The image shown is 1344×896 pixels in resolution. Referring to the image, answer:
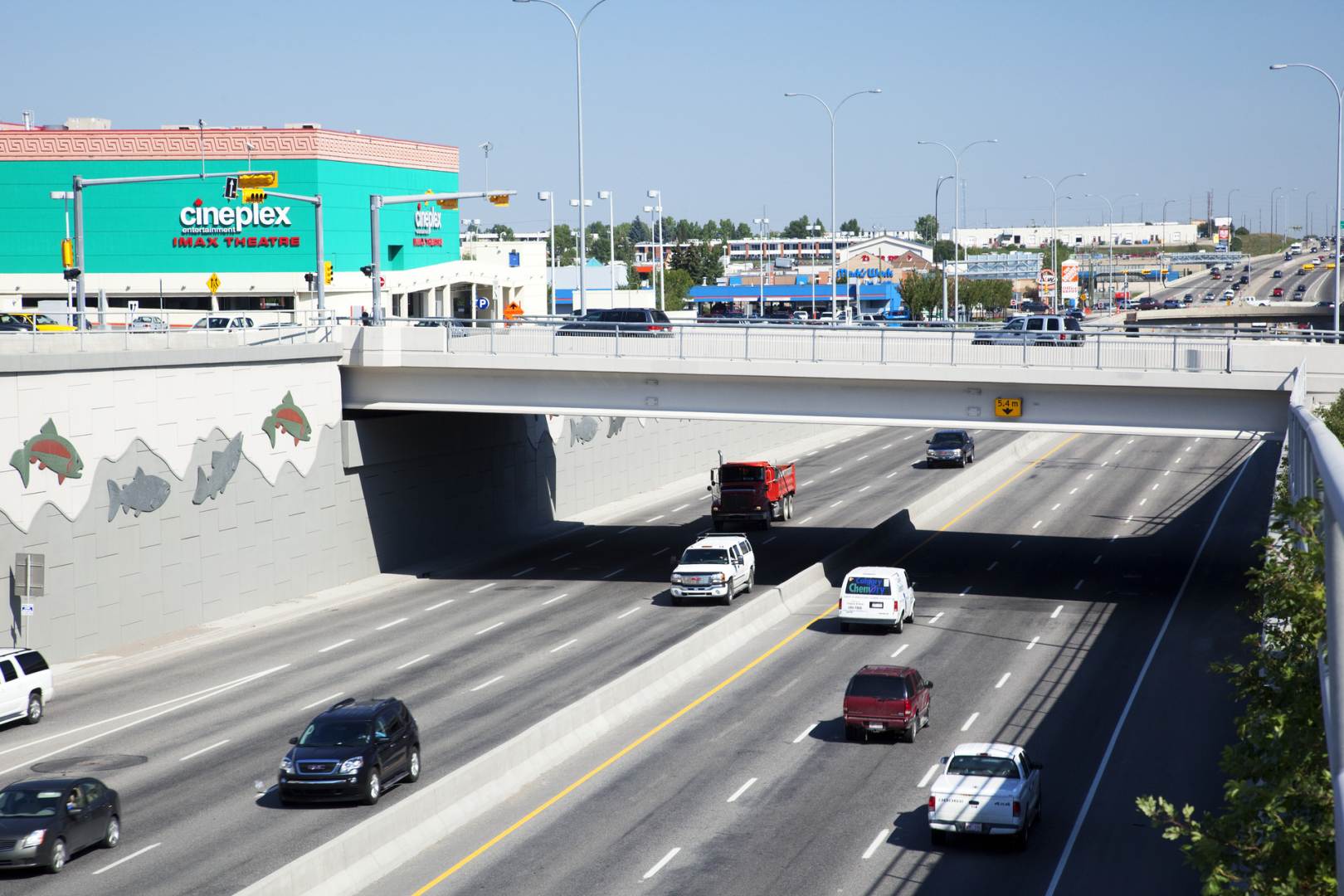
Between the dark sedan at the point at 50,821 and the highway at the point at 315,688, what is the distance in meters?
0.33

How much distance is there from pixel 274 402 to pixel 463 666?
12.0 metres

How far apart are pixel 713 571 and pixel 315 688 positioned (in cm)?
1311

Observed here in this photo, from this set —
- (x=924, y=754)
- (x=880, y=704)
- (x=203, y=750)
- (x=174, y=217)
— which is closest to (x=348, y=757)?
(x=203, y=750)

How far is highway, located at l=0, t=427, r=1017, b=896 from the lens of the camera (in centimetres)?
2255

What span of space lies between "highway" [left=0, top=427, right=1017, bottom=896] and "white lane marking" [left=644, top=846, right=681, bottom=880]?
522 centimetres

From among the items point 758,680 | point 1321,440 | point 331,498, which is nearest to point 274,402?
point 331,498

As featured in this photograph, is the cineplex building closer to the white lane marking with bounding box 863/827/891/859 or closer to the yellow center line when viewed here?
the yellow center line

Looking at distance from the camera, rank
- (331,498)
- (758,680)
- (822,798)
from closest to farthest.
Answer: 1. (822,798)
2. (758,680)
3. (331,498)

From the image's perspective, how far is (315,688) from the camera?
32.8m

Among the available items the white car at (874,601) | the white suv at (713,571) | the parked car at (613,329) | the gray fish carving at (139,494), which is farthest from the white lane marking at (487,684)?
the parked car at (613,329)

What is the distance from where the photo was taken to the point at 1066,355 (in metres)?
40.0

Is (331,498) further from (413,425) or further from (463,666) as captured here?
(463,666)

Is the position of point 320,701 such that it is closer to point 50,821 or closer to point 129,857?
point 129,857

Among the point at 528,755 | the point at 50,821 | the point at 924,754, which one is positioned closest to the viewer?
the point at 50,821
